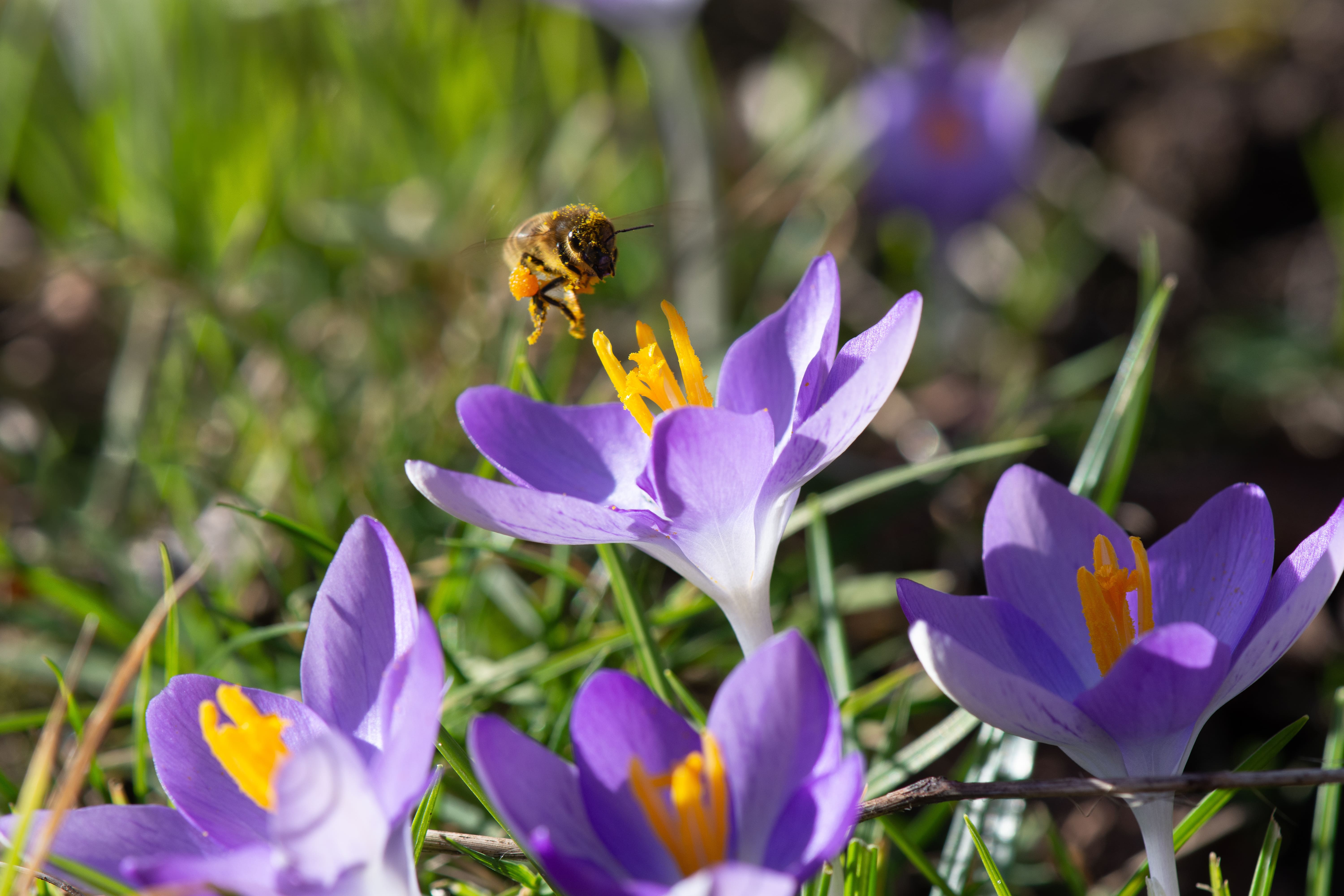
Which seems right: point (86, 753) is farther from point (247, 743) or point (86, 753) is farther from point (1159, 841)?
point (1159, 841)

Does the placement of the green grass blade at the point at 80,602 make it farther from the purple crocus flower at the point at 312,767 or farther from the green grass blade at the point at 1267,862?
the green grass blade at the point at 1267,862

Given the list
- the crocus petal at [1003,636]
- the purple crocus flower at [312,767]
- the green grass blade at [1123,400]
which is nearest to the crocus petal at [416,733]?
the purple crocus flower at [312,767]

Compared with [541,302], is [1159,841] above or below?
below

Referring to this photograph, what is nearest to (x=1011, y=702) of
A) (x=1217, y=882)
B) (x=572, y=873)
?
(x=1217, y=882)

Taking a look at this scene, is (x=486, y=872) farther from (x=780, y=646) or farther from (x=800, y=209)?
(x=800, y=209)

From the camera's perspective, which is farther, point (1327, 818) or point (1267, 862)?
point (1327, 818)

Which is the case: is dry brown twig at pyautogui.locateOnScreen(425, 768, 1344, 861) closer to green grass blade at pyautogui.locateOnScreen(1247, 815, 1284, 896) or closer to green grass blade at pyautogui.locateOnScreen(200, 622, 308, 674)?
green grass blade at pyautogui.locateOnScreen(1247, 815, 1284, 896)
